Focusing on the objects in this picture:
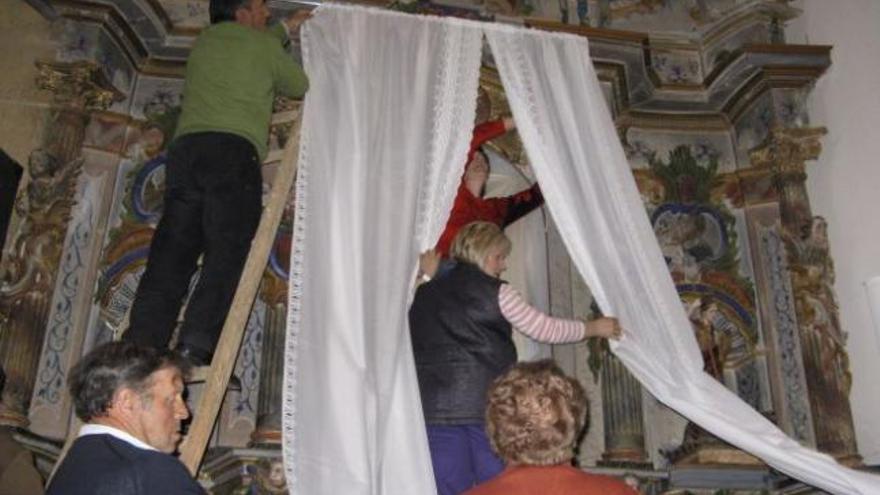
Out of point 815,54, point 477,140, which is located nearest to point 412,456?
point 477,140

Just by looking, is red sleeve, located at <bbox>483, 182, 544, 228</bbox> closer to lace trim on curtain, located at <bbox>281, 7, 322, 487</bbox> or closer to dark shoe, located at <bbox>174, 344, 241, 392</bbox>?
lace trim on curtain, located at <bbox>281, 7, 322, 487</bbox>

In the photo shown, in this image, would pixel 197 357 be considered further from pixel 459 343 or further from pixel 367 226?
pixel 459 343

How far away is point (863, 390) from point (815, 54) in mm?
1689

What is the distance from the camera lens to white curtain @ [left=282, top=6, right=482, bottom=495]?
9.13 ft

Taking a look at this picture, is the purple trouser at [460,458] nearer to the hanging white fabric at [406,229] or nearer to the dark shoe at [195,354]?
the hanging white fabric at [406,229]

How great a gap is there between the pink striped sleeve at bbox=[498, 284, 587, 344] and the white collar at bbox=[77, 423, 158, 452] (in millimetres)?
1314

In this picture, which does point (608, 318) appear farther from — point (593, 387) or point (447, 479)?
point (593, 387)

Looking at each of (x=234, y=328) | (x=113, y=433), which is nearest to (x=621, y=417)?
(x=234, y=328)

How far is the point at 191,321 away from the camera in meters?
3.11

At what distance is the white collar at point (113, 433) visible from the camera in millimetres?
2153

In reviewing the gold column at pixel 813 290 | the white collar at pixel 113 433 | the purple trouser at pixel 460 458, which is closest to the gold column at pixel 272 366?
the purple trouser at pixel 460 458

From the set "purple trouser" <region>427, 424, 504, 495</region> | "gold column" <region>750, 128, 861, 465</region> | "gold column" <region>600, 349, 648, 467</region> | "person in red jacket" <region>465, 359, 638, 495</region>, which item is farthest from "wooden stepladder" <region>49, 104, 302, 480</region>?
"gold column" <region>750, 128, 861, 465</region>

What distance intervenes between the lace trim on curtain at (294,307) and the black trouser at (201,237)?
0.59 ft

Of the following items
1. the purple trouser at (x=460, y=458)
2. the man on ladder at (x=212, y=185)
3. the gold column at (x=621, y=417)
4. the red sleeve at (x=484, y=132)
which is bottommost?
the purple trouser at (x=460, y=458)
